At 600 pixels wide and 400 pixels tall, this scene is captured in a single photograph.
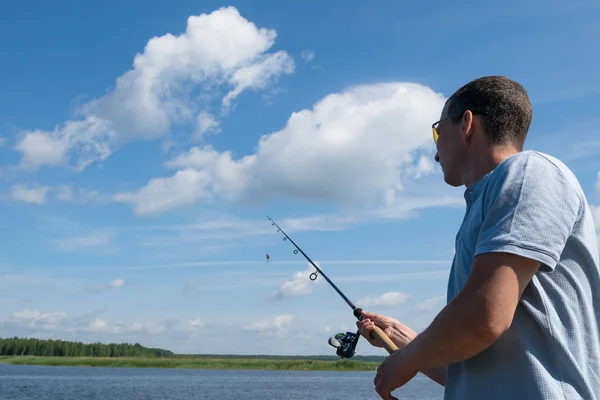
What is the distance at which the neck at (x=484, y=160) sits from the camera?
6.79 feet

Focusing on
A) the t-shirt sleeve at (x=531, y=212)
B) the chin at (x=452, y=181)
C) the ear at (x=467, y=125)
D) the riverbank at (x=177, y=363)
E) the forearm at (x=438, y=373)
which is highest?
the riverbank at (x=177, y=363)

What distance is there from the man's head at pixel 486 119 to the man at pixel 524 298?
143mm

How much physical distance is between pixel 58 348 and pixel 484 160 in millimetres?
143419

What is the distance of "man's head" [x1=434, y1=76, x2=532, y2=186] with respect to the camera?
205cm

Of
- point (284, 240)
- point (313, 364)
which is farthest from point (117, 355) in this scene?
point (284, 240)

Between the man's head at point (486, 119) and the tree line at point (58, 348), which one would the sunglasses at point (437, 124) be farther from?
the tree line at point (58, 348)

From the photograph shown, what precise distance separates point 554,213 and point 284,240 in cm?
480

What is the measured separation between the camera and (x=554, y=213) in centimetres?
177

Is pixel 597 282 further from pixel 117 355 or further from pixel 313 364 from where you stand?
pixel 117 355

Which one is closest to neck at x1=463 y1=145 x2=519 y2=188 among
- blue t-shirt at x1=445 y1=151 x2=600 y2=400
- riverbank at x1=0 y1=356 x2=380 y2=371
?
blue t-shirt at x1=445 y1=151 x2=600 y2=400

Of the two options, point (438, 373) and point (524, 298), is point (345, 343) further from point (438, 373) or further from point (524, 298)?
point (524, 298)

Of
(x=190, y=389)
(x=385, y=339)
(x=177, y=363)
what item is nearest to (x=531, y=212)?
(x=385, y=339)

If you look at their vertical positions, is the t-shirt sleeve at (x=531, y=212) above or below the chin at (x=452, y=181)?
below

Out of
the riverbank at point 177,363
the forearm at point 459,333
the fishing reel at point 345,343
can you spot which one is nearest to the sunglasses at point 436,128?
the forearm at point 459,333
